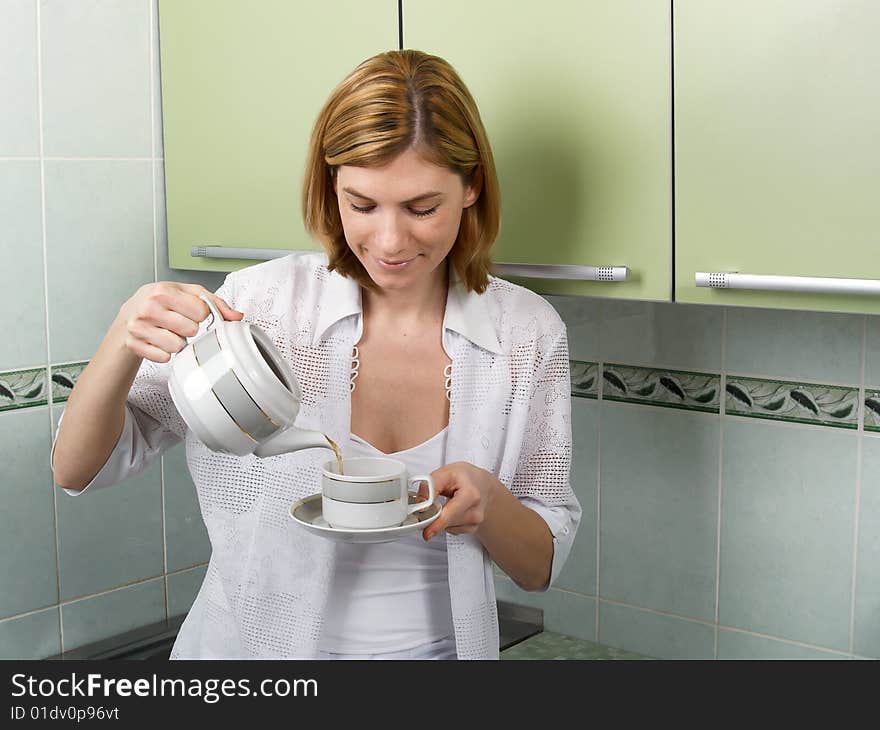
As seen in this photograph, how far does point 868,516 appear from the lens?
1594mm

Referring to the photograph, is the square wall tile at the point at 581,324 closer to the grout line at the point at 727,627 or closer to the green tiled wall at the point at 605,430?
the green tiled wall at the point at 605,430

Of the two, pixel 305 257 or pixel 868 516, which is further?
pixel 868 516

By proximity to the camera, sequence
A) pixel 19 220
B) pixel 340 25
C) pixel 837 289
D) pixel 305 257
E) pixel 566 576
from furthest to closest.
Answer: pixel 566 576 → pixel 19 220 → pixel 340 25 → pixel 305 257 → pixel 837 289

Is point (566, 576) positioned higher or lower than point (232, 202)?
lower

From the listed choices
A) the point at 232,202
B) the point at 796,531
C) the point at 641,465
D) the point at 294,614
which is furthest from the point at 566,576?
the point at 232,202

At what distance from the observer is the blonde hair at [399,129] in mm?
1258

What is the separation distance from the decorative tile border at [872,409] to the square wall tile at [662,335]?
0.22 m

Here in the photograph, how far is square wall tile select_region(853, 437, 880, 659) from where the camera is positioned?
1583mm

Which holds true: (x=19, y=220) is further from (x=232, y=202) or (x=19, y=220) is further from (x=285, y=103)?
(x=285, y=103)

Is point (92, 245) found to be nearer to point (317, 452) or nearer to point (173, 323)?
point (317, 452)

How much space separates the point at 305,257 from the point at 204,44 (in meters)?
0.52

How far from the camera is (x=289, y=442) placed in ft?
3.75

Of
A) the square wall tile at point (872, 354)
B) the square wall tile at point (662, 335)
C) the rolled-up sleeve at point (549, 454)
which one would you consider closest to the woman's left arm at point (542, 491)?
the rolled-up sleeve at point (549, 454)

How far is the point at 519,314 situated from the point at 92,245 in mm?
774
